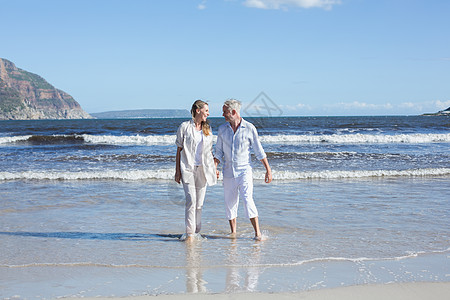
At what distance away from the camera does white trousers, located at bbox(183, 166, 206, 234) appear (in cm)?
520

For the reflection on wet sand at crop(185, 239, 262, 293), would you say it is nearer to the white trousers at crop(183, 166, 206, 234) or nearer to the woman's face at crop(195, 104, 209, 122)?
the white trousers at crop(183, 166, 206, 234)

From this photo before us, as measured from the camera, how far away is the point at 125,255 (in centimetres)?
461

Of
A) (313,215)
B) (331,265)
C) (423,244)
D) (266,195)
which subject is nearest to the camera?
(331,265)

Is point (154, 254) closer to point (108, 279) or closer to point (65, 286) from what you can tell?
point (108, 279)

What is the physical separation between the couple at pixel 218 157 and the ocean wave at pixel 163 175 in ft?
18.7

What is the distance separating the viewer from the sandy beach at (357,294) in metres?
3.31

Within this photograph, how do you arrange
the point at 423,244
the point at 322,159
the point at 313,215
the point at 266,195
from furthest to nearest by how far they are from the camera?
the point at 322,159
the point at 266,195
the point at 313,215
the point at 423,244

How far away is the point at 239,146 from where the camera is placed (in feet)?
16.7

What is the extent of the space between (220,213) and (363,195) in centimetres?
332

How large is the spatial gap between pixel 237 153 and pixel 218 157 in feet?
0.91

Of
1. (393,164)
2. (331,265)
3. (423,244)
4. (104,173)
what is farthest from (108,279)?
(393,164)

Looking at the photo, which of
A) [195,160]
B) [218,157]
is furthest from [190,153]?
[218,157]

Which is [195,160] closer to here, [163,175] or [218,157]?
[218,157]

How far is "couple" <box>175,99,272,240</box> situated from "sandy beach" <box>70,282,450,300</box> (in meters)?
1.88
